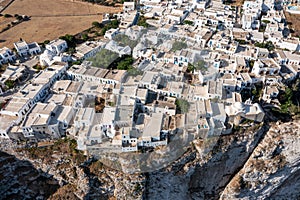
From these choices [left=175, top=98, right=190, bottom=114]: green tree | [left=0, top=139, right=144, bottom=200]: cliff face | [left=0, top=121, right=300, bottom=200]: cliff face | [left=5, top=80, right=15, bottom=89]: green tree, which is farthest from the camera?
[left=5, top=80, right=15, bottom=89]: green tree

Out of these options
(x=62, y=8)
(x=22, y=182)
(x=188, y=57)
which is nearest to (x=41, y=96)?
(x=22, y=182)

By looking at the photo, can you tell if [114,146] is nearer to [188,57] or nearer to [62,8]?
[188,57]

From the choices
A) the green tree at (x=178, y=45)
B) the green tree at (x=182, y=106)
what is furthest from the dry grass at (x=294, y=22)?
the green tree at (x=182, y=106)

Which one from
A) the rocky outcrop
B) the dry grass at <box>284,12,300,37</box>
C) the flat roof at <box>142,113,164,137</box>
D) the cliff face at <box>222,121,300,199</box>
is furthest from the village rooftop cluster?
the cliff face at <box>222,121,300,199</box>

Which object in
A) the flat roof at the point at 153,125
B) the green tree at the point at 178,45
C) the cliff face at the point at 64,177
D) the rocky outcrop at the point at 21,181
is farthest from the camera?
the green tree at the point at 178,45

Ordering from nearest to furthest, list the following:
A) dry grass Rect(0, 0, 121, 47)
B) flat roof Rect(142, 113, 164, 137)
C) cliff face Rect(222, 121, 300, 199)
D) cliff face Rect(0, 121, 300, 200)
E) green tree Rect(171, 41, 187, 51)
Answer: cliff face Rect(0, 121, 300, 200), flat roof Rect(142, 113, 164, 137), cliff face Rect(222, 121, 300, 199), green tree Rect(171, 41, 187, 51), dry grass Rect(0, 0, 121, 47)

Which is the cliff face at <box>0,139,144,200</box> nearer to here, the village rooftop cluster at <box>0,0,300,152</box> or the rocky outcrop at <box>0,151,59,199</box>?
the rocky outcrop at <box>0,151,59,199</box>

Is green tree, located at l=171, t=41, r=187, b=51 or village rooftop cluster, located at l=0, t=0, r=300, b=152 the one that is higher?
green tree, located at l=171, t=41, r=187, b=51

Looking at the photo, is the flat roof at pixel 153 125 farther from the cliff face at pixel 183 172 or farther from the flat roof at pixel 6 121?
the flat roof at pixel 6 121
